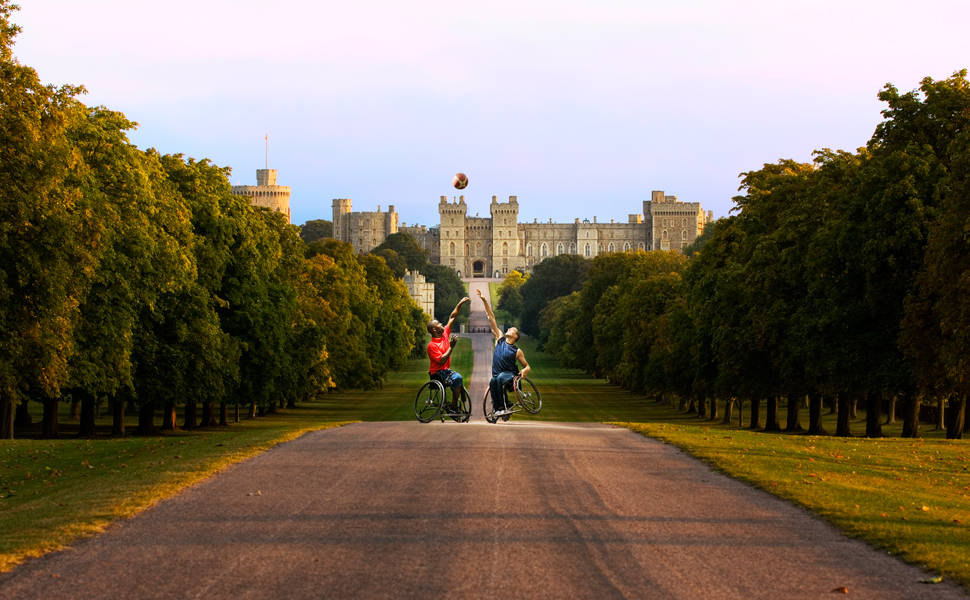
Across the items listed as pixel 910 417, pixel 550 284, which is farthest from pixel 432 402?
pixel 550 284

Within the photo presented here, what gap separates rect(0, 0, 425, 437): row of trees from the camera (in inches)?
975

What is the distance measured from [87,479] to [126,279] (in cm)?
1394

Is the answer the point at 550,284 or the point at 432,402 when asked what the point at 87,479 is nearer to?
the point at 432,402

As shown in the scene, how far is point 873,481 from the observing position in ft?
55.1

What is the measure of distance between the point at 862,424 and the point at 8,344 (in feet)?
114

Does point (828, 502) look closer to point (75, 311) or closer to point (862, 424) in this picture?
point (75, 311)

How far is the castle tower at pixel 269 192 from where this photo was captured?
183 metres

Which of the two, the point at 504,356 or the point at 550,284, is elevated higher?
the point at 550,284

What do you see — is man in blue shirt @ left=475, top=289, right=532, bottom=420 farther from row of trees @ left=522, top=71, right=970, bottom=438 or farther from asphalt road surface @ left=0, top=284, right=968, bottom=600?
row of trees @ left=522, top=71, right=970, bottom=438

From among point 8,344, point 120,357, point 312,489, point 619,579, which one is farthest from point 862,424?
point 619,579

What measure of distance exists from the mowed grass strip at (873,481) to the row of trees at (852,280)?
4.18 meters

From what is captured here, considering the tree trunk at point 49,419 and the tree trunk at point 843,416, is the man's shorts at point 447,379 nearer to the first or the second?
the tree trunk at point 49,419

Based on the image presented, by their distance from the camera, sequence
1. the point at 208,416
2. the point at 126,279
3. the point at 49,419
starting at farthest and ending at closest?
the point at 208,416 < the point at 49,419 < the point at 126,279

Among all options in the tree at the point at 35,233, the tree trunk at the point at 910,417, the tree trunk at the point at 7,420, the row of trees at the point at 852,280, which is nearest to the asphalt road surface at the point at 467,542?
the tree at the point at 35,233
